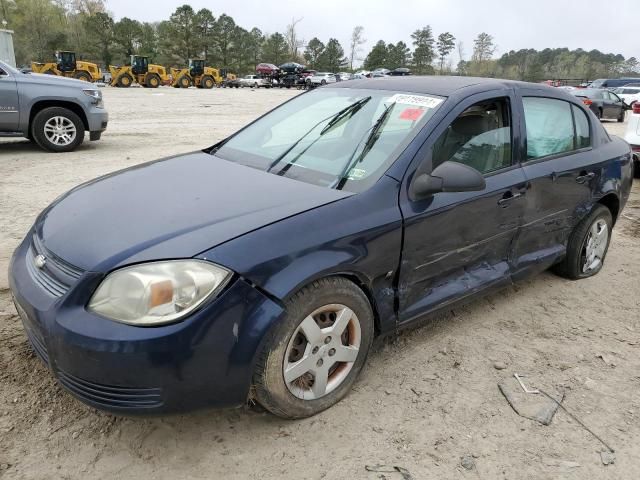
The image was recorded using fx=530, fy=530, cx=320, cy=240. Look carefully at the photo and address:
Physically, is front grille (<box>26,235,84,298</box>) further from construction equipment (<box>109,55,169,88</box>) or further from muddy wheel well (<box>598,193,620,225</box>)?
construction equipment (<box>109,55,169,88</box>)

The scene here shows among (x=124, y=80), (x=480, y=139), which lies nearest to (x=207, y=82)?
(x=124, y=80)

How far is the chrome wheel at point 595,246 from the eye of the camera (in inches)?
163

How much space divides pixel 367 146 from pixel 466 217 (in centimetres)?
67

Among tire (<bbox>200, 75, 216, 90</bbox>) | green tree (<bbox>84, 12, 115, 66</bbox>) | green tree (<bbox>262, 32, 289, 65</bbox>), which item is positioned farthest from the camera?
green tree (<bbox>262, 32, 289, 65</bbox>)

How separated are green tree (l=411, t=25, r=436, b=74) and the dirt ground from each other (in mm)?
92984

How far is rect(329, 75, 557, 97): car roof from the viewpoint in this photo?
3.12 m

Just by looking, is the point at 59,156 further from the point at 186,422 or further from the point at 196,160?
the point at 186,422

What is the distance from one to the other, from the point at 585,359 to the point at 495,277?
0.69 metres

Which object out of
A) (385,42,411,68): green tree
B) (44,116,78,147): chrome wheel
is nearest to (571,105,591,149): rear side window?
(44,116,78,147): chrome wheel

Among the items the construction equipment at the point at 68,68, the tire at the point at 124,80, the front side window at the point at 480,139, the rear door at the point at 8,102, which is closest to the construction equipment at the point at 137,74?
the tire at the point at 124,80

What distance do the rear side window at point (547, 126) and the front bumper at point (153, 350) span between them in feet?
7.35

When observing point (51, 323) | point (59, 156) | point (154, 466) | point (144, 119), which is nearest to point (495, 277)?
point (154, 466)

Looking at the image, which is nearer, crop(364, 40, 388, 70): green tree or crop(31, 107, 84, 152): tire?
crop(31, 107, 84, 152): tire

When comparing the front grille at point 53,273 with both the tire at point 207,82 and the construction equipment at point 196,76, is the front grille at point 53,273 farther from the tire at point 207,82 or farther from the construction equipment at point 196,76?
the tire at point 207,82
